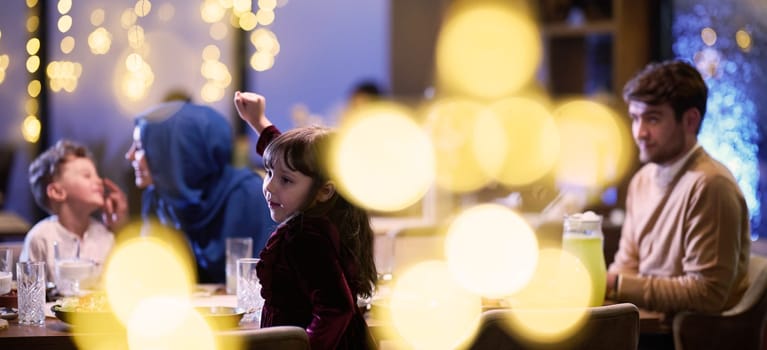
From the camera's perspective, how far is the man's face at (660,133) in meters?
2.66

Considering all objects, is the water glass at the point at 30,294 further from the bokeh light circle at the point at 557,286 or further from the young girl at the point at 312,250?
the bokeh light circle at the point at 557,286

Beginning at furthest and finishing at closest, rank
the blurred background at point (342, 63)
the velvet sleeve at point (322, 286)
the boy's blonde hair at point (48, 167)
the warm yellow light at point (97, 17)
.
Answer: the warm yellow light at point (97, 17)
the blurred background at point (342, 63)
the boy's blonde hair at point (48, 167)
the velvet sleeve at point (322, 286)

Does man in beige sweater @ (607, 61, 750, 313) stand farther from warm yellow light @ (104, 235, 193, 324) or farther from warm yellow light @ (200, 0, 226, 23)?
warm yellow light @ (200, 0, 226, 23)

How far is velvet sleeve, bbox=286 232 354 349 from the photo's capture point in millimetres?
1777

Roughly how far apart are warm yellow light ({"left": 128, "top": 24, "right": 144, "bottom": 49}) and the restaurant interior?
20mm

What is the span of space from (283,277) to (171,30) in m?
4.42

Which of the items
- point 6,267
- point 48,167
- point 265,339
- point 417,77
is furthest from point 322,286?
point 417,77

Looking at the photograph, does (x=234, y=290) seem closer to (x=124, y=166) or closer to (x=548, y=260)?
(x=548, y=260)

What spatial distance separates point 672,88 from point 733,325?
2.12ft

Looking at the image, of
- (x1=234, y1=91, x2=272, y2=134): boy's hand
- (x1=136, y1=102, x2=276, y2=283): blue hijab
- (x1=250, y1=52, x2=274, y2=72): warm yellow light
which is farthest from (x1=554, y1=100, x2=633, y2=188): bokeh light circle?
(x1=234, y1=91, x2=272, y2=134): boy's hand

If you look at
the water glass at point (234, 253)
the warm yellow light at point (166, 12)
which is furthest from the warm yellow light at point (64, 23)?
the water glass at point (234, 253)

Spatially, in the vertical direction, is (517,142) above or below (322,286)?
below

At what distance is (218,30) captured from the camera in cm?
614

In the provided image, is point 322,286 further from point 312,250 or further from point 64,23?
point 64,23
